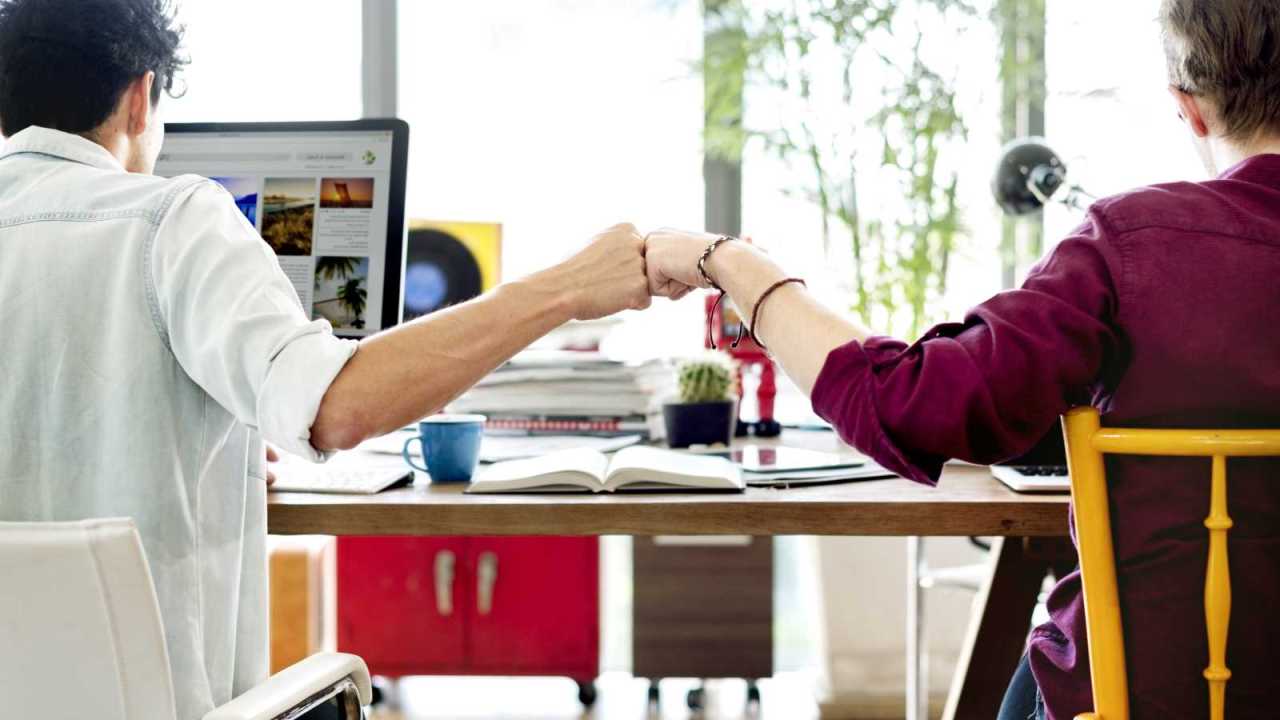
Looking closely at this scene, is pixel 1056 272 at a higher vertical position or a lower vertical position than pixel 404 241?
lower

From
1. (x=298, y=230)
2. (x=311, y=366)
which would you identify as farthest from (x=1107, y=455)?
(x=298, y=230)

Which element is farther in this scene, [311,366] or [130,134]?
[130,134]

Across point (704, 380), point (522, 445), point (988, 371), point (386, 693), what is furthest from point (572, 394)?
point (386, 693)

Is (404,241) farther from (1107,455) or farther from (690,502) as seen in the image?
(1107,455)

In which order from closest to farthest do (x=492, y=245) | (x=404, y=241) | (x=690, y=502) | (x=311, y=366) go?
(x=311, y=366)
(x=690, y=502)
(x=404, y=241)
(x=492, y=245)

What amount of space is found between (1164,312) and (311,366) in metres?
0.64

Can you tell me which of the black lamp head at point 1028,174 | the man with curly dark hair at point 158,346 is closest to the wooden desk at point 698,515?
the man with curly dark hair at point 158,346

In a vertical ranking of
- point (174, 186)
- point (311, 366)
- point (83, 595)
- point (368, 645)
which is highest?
point (174, 186)

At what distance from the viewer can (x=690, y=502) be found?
1.24 metres

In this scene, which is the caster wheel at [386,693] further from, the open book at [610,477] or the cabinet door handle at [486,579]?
the open book at [610,477]

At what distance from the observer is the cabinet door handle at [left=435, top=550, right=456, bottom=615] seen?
274 centimetres

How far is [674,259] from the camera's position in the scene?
3.81 feet

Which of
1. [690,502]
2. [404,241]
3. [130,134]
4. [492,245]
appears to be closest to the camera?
[130,134]

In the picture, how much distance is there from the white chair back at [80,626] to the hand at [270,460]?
2.01ft
